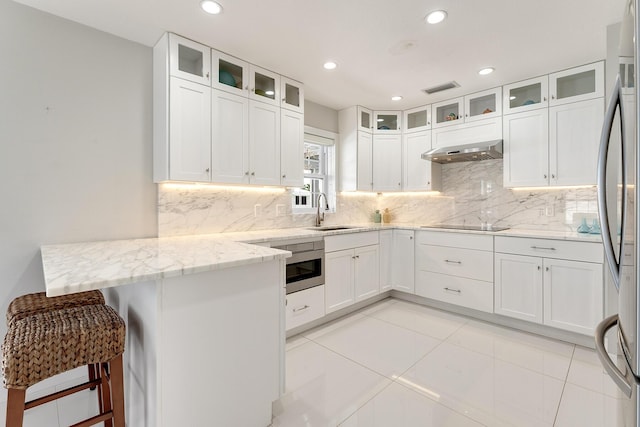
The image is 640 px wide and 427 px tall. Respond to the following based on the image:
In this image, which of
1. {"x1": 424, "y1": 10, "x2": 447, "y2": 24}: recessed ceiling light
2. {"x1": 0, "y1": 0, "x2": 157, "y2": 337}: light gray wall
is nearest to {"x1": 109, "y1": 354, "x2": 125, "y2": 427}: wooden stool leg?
{"x1": 0, "y1": 0, "x2": 157, "y2": 337}: light gray wall

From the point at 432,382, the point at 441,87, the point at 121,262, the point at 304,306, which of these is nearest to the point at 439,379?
the point at 432,382

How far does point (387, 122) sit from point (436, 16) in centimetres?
212

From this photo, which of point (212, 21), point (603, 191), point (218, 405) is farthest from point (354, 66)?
point (218, 405)

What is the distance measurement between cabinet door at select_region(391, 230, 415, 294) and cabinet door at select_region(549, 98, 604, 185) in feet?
5.15

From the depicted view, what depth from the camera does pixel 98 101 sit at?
2.22 m

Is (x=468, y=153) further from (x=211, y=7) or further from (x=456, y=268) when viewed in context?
(x=211, y=7)

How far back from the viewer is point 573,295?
101 inches

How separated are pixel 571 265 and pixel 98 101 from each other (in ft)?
13.4

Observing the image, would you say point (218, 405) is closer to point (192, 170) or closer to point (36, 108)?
point (192, 170)

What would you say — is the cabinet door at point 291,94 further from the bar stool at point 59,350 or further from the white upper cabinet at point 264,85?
the bar stool at point 59,350

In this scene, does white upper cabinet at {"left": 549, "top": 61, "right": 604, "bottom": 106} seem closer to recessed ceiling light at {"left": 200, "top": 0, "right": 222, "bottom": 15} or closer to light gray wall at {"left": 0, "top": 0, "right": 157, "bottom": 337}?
recessed ceiling light at {"left": 200, "top": 0, "right": 222, "bottom": 15}

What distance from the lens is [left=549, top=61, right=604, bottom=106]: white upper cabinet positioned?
8.89 ft

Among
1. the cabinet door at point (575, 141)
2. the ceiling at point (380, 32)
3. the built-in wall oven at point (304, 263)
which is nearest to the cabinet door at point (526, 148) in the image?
the cabinet door at point (575, 141)

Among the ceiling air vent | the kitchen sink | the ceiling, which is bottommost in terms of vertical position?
the kitchen sink
